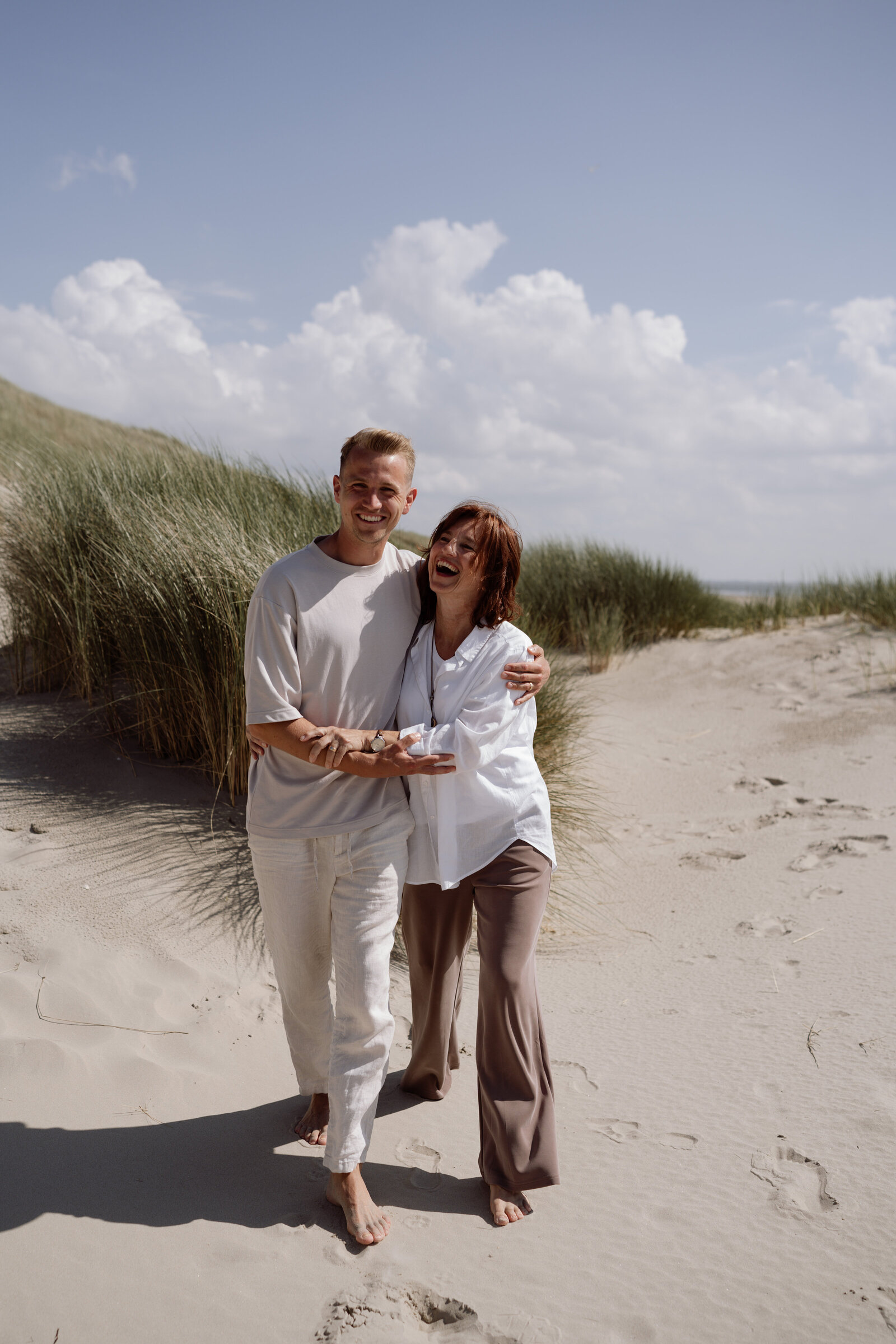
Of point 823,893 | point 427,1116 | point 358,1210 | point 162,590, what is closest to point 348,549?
point 358,1210

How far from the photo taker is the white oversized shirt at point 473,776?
2088mm

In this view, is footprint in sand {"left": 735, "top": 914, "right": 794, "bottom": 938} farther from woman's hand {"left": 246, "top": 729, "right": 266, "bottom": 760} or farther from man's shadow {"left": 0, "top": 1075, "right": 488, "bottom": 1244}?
woman's hand {"left": 246, "top": 729, "right": 266, "bottom": 760}

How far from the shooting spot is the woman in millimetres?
2076

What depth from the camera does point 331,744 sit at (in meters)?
1.97

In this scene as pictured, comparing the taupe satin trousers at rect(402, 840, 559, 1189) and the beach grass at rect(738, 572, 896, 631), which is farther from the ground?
the beach grass at rect(738, 572, 896, 631)

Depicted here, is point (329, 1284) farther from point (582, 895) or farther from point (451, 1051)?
point (582, 895)

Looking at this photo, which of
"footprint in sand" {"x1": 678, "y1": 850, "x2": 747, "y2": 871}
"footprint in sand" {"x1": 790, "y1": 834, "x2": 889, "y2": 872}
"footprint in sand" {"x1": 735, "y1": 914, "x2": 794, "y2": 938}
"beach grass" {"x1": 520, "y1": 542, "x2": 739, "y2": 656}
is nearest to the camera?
"footprint in sand" {"x1": 735, "y1": 914, "x2": 794, "y2": 938}

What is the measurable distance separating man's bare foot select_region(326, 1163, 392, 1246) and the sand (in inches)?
1.9

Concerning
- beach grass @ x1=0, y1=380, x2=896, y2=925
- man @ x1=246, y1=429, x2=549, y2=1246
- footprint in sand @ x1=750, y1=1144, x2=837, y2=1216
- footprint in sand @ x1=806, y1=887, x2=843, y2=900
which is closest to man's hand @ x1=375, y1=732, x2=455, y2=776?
man @ x1=246, y1=429, x2=549, y2=1246

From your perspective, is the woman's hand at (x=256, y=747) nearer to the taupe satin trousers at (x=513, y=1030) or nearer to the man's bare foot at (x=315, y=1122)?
the taupe satin trousers at (x=513, y=1030)

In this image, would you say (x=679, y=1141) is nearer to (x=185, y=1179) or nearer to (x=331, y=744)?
(x=185, y=1179)

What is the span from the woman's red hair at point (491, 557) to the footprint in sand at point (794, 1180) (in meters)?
1.65

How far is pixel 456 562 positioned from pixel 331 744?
→ 0.56 meters

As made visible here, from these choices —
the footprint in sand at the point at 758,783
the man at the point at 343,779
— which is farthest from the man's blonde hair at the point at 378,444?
the footprint in sand at the point at 758,783
